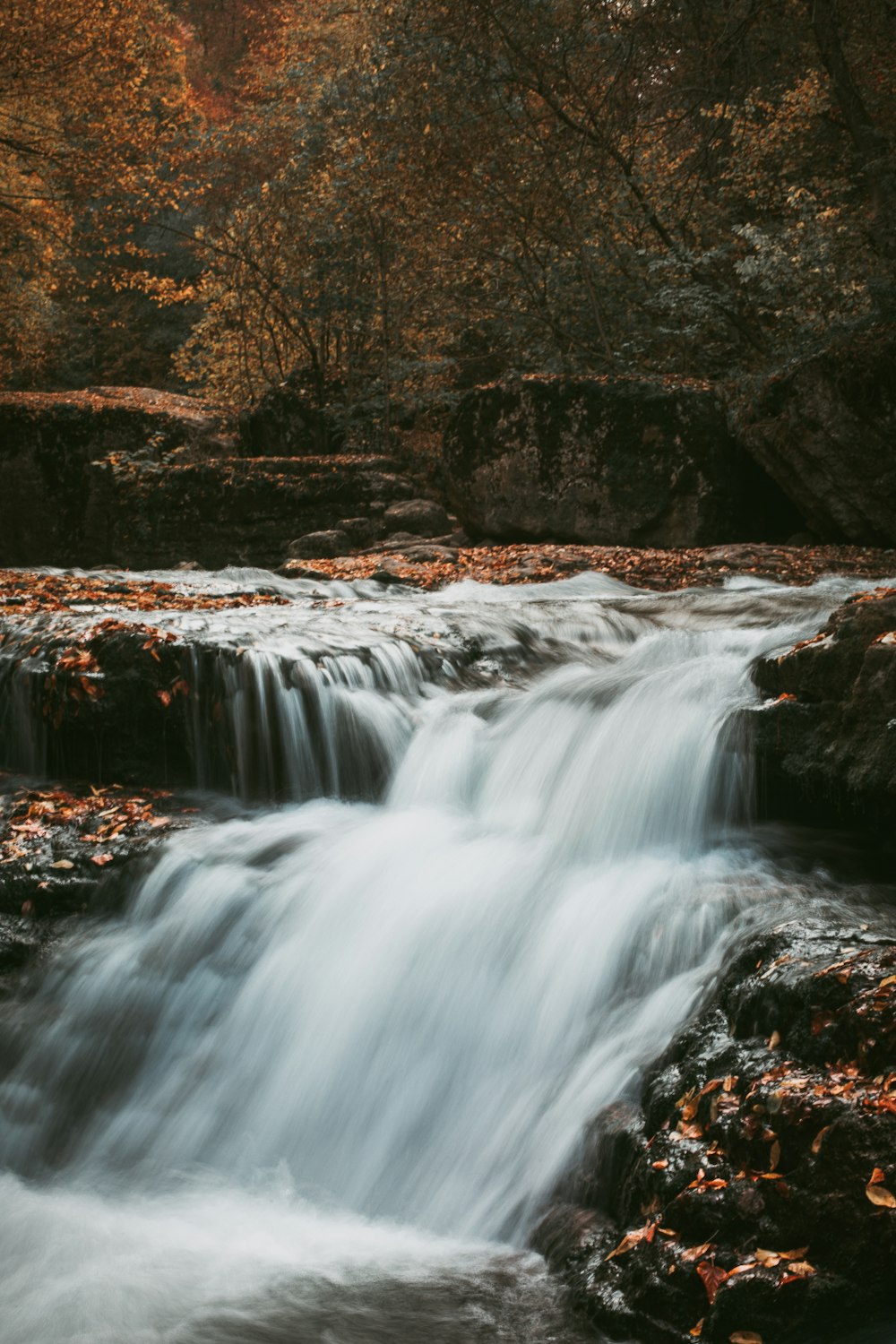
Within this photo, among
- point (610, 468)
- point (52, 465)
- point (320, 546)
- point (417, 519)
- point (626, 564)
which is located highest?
point (52, 465)

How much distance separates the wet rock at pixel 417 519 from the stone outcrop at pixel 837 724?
30.8ft

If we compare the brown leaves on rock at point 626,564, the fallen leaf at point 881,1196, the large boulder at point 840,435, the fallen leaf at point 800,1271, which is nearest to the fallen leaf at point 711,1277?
the fallen leaf at point 800,1271

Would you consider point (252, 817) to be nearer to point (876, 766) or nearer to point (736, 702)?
point (736, 702)

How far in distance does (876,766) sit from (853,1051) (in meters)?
1.82

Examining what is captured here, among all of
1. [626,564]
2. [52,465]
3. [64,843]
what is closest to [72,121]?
[52,465]

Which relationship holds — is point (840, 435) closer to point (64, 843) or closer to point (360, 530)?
point (360, 530)

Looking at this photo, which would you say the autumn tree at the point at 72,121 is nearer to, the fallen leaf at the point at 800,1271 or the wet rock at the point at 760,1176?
the wet rock at the point at 760,1176

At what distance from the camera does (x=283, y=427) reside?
17547mm

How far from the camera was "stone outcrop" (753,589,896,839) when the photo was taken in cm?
448

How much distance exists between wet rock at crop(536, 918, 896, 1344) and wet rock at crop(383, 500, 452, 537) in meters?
11.4

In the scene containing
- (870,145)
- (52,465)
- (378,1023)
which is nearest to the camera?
(378,1023)

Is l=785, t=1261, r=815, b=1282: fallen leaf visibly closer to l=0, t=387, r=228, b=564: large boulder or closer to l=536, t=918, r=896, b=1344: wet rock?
l=536, t=918, r=896, b=1344: wet rock

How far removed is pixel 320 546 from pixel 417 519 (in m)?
1.48

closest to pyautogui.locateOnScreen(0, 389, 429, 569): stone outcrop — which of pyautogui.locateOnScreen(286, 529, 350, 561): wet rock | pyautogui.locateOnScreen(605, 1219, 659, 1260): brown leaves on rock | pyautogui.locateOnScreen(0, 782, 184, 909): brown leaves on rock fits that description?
pyautogui.locateOnScreen(286, 529, 350, 561): wet rock
